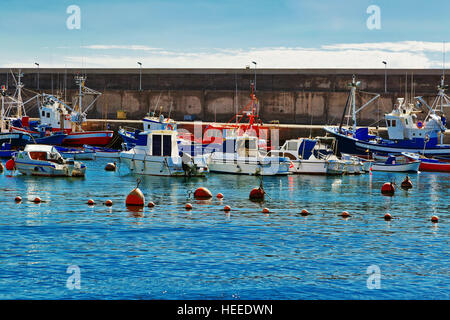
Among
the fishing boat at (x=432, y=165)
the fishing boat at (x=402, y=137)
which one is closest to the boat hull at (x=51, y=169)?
the fishing boat at (x=402, y=137)

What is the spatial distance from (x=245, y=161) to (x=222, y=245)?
2255cm

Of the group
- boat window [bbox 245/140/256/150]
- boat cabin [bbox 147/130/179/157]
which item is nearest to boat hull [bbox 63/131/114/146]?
boat cabin [bbox 147/130/179/157]

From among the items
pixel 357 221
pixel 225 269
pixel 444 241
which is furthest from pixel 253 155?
pixel 225 269

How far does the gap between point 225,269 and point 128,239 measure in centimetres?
523

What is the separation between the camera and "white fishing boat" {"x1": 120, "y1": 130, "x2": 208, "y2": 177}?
139 feet

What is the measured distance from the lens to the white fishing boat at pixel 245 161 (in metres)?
44.1

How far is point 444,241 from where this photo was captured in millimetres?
23078

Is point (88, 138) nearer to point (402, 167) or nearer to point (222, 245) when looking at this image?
point (402, 167)

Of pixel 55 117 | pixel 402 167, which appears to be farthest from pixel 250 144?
pixel 55 117

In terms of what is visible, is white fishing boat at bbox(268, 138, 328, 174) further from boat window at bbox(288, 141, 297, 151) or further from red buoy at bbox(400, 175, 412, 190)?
red buoy at bbox(400, 175, 412, 190)

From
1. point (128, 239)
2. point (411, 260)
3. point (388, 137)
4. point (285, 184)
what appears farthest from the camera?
point (388, 137)

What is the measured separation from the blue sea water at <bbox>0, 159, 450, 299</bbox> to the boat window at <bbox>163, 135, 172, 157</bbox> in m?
6.91

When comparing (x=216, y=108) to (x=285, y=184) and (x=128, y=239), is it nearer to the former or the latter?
(x=285, y=184)

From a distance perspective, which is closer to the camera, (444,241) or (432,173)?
(444,241)
